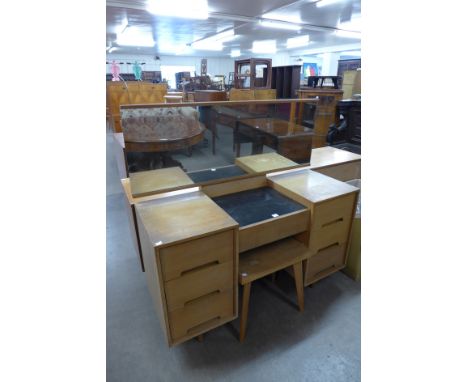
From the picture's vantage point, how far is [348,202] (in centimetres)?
149

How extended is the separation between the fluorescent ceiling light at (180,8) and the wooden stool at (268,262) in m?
3.47

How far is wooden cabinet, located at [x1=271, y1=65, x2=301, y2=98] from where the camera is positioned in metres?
4.50

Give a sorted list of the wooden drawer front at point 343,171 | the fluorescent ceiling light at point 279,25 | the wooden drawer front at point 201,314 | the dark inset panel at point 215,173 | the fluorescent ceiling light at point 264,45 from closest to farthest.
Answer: the wooden drawer front at point 201,314, the dark inset panel at point 215,173, the wooden drawer front at point 343,171, the fluorescent ceiling light at point 279,25, the fluorescent ceiling light at point 264,45

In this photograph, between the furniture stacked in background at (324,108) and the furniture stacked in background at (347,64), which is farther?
the furniture stacked in background at (347,64)

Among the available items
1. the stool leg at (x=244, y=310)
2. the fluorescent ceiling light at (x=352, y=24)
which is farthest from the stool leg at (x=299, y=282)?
the fluorescent ceiling light at (x=352, y=24)

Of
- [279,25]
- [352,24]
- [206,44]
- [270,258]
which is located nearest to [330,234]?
[270,258]

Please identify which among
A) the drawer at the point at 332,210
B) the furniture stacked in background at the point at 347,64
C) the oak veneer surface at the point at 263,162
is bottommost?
the drawer at the point at 332,210

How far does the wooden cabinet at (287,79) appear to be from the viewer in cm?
450

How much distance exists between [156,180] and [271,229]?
64cm

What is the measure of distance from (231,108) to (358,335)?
1354 mm

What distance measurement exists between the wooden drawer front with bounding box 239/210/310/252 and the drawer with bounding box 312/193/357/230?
1.9 inches

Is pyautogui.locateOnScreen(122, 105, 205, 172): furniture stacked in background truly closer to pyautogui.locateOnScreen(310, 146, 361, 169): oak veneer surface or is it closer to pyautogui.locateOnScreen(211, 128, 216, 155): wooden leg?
pyautogui.locateOnScreen(211, 128, 216, 155): wooden leg

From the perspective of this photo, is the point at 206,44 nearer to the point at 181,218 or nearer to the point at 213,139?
the point at 213,139

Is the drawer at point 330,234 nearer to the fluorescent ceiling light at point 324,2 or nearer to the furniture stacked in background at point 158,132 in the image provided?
Answer: the furniture stacked in background at point 158,132
